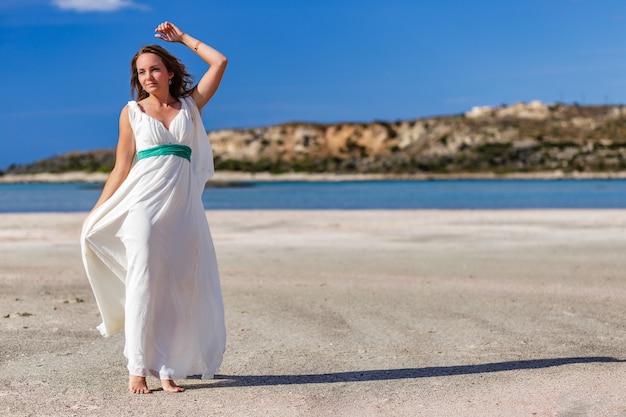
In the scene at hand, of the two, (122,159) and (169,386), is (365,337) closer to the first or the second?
(169,386)

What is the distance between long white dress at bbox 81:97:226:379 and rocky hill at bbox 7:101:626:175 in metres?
107

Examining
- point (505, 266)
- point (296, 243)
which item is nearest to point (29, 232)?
point (296, 243)

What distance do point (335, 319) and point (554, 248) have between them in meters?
9.34

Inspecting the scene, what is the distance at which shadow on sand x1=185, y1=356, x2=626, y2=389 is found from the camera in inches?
240

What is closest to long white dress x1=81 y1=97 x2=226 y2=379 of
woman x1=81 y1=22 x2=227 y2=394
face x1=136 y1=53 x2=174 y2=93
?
woman x1=81 y1=22 x2=227 y2=394

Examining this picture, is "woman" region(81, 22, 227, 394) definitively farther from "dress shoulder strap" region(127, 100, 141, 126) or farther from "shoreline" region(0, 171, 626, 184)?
"shoreline" region(0, 171, 626, 184)

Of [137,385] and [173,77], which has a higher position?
[173,77]

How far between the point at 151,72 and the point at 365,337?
10.5 feet

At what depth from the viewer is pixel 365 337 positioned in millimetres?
7840

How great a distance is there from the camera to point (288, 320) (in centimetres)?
878

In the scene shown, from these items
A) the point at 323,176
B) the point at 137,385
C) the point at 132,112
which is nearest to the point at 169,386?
the point at 137,385

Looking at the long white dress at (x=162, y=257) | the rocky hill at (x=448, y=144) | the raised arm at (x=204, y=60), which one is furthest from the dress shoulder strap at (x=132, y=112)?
the rocky hill at (x=448, y=144)

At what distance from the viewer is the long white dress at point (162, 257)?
220 inches

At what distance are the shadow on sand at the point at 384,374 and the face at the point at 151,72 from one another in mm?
1961
